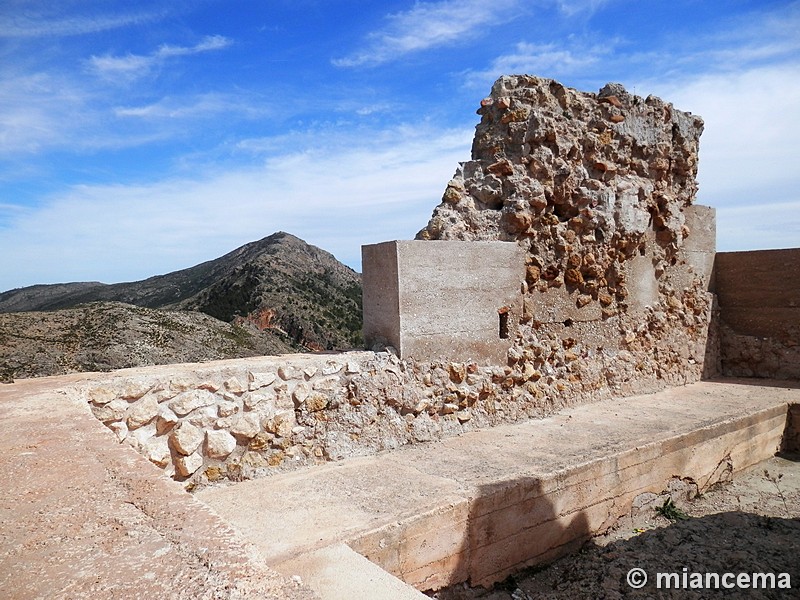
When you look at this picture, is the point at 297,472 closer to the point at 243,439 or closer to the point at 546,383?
the point at 243,439

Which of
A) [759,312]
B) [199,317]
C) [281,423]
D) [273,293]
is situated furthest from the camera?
[273,293]

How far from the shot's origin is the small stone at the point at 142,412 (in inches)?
136

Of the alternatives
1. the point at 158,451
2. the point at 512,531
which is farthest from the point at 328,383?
the point at 512,531

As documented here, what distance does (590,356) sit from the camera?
5867mm

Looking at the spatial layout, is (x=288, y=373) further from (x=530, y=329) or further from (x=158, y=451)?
(x=530, y=329)

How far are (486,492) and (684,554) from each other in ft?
5.35

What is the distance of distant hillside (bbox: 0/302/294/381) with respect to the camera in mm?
5973

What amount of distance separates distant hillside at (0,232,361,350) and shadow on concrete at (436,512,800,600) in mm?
6249

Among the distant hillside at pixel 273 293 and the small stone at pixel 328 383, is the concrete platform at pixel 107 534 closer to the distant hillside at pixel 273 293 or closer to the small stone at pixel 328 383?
the small stone at pixel 328 383

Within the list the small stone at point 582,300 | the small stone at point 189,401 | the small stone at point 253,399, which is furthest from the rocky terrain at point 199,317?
the small stone at point 582,300

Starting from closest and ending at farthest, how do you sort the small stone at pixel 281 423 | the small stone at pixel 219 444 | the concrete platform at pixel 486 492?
the concrete platform at pixel 486 492, the small stone at pixel 219 444, the small stone at pixel 281 423

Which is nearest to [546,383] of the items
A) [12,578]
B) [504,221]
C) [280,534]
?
[504,221]

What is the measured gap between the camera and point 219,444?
3725mm

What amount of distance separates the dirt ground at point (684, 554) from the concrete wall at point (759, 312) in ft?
8.70
